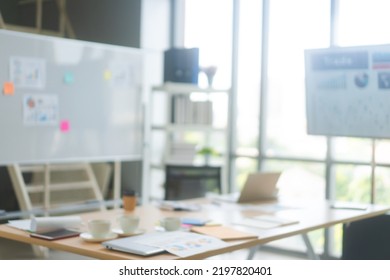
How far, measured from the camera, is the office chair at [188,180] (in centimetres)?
493

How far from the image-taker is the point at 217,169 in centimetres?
505

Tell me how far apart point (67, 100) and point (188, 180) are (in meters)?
1.20

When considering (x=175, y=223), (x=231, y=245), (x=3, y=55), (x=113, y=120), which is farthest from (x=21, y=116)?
(x=231, y=245)

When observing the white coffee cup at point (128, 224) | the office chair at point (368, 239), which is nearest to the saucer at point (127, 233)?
the white coffee cup at point (128, 224)

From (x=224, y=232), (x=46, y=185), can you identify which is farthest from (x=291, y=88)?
(x=224, y=232)

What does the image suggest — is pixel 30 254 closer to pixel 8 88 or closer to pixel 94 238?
pixel 8 88

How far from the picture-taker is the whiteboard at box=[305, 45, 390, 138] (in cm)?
361

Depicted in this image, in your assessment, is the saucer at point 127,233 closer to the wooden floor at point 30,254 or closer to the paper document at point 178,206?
the paper document at point 178,206

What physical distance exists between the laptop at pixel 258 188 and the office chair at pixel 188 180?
52.5 inches

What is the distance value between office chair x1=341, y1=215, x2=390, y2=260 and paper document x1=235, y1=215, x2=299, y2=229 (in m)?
0.54

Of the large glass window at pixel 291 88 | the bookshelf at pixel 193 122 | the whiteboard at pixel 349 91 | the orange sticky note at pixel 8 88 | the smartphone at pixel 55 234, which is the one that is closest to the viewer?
the smartphone at pixel 55 234

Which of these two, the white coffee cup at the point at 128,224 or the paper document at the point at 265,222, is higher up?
the white coffee cup at the point at 128,224
